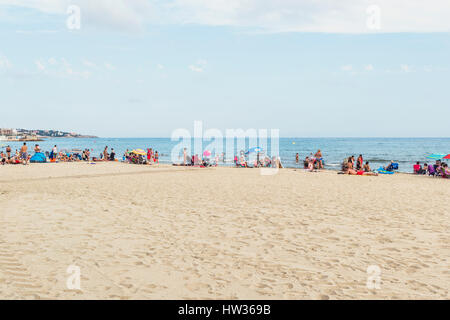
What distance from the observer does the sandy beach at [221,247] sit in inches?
176

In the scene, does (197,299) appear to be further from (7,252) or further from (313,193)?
(313,193)

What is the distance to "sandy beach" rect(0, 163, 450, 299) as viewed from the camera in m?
4.47

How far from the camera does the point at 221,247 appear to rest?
614 cm

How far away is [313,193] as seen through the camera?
12.6 meters
